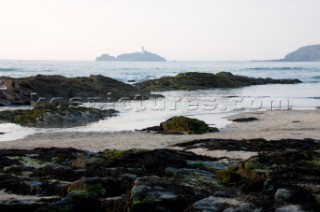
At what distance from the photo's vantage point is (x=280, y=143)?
43.3 ft

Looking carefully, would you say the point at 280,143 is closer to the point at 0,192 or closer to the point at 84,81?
the point at 0,192

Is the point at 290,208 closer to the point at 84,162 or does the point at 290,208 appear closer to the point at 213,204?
the point at 213,204

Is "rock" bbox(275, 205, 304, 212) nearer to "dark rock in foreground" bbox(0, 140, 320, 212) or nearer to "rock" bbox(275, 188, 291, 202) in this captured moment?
"dark rock in foreground" bbox(0, 140, 320, 212)

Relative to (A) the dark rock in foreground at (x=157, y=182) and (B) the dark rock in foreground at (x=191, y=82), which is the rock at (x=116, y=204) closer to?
(A) the dark rock in foreground at (x=157, y=182)

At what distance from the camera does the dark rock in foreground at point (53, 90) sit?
104 ft

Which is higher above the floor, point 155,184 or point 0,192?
point 155,184

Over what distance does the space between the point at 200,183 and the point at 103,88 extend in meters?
32.2

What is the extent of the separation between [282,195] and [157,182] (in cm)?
167

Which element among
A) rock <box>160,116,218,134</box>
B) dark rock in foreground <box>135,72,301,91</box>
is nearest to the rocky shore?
dark rock in foreground <box>135,72,301,91</box>

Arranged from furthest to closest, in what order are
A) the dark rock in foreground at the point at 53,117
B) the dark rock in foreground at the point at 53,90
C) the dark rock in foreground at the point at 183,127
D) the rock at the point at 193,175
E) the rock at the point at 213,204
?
the dark rock in foreground at the point at 53,90, the dark rock in foreground at the point at 53,117, the dark rock in foreground at the point at 183,127, the rock at the point at 193,175, the rock at the point at 213,204

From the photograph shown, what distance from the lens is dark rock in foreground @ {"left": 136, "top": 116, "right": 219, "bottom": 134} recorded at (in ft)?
56.4

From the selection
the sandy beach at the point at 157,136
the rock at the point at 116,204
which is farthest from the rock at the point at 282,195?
the sandy beach at the point at 157,136

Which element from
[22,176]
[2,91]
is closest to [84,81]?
[2,91]

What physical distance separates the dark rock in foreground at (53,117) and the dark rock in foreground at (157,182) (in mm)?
10009
